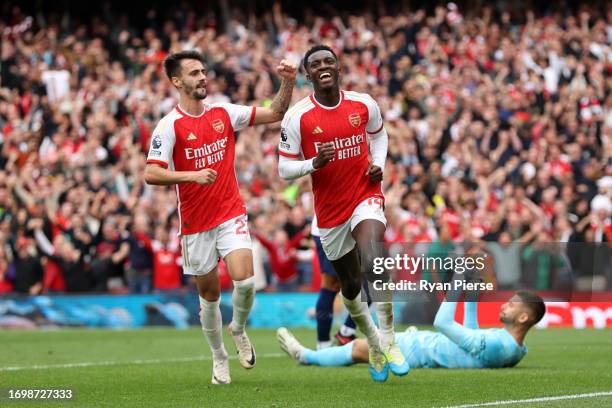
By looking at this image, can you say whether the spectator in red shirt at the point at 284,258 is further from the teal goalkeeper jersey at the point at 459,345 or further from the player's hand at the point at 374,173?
Result: the player's hand at the point at 374,173

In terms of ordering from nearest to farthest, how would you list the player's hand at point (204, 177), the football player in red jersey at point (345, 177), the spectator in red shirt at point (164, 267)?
the player's hand at point (204, 177)
the football player in red jersey at point (345, 177)
the spectator in red shirt at point (164, 267)

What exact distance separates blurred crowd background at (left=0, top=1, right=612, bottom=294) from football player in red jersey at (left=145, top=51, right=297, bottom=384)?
593cm

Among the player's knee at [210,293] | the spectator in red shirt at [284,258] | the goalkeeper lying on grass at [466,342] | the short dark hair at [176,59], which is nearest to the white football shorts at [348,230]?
the goalkeeper lying on grass at [466,342]

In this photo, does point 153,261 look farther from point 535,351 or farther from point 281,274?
point 535,351

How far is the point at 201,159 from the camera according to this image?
443 inches

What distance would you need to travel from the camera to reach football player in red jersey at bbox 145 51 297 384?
1120cm

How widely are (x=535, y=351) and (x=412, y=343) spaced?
3486mm

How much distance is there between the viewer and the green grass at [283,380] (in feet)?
31.9

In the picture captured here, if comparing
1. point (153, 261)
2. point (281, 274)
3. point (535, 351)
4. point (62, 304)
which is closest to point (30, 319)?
point (62, 304)

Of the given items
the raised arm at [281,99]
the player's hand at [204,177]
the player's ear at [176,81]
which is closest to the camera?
the player's hand at [204,177]

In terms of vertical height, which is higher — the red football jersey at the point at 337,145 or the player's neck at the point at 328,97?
the player's neck at the point at 328,97

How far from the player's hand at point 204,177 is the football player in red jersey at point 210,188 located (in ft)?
1.52

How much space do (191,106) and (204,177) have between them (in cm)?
105

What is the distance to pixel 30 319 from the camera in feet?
74.4
